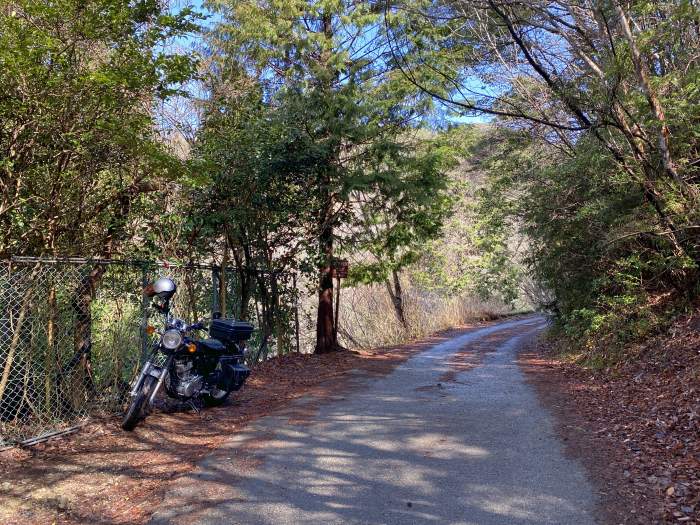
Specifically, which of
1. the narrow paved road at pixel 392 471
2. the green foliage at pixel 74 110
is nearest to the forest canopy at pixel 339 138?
the green foliage at pixel 74 110

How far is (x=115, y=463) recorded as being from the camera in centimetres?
559

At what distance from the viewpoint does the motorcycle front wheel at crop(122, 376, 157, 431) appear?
6500 mm

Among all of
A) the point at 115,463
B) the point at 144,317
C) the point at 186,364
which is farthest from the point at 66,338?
the point at 115,463

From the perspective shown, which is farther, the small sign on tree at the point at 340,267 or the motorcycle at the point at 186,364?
the small sign on tree at the point at 340,267

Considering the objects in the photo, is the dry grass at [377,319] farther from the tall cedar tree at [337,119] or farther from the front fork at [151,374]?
the front fork at [151,374]

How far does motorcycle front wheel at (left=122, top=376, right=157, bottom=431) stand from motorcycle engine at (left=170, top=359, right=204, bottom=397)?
626 mm

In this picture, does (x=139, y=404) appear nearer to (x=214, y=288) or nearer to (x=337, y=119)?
(x=214, y=288)

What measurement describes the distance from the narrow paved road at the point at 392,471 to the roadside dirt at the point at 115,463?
0.28 m

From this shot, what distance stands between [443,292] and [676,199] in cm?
2457

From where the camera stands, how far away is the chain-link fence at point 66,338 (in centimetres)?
598

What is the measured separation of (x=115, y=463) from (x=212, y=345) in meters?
2.08

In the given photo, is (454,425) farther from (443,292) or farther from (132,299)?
(443,292)

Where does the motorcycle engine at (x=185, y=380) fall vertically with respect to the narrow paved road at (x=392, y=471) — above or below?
above

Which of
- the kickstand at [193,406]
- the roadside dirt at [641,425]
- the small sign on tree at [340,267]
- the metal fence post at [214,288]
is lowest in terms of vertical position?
the roadside dirt at [641,425]
